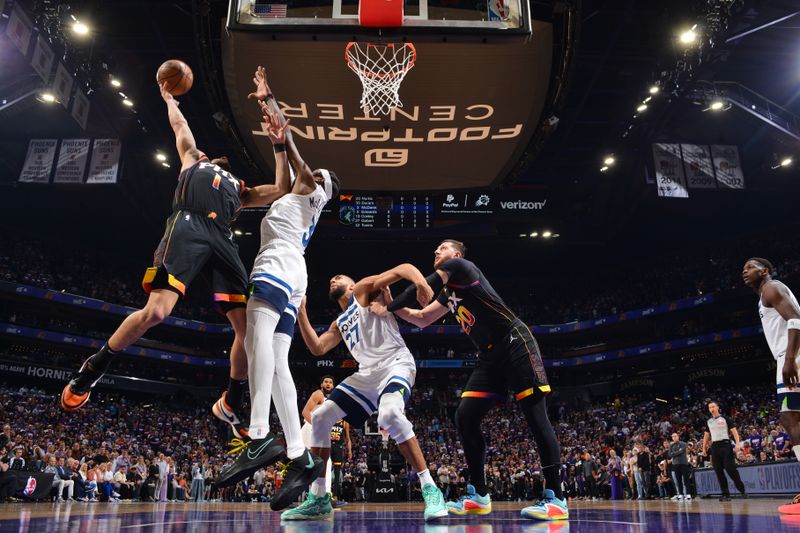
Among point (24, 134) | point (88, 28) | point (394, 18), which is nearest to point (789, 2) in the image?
point (394, 18)

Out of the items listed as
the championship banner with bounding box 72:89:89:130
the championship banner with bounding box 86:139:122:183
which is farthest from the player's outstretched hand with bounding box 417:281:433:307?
the championship banner with bounding box 86:139:122:183

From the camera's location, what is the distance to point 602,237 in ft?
81.6

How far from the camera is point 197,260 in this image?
140 inches

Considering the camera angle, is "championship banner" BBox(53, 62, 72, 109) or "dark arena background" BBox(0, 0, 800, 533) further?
"championship banner" BBox(53, 62, 72, 109)

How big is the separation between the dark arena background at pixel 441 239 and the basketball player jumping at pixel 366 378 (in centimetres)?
8

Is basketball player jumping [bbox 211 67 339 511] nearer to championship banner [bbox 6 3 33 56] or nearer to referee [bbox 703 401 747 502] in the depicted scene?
referee [bbox 703 401 747 502]

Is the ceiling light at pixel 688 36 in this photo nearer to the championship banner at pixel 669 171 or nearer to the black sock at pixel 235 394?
the championship banner at pixel 669 171

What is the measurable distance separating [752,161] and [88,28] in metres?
24.6

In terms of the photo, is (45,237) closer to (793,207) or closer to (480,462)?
(480,462)

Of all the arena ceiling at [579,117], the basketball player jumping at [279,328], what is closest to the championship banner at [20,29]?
the arena ceiling at [579,117]

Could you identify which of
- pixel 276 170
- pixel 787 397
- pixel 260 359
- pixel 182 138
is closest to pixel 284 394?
pixel 260 359

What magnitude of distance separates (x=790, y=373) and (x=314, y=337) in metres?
4.10

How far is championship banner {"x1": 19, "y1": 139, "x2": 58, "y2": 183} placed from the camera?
19.7 m

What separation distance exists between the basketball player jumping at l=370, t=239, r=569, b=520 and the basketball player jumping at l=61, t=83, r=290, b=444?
1.26m
